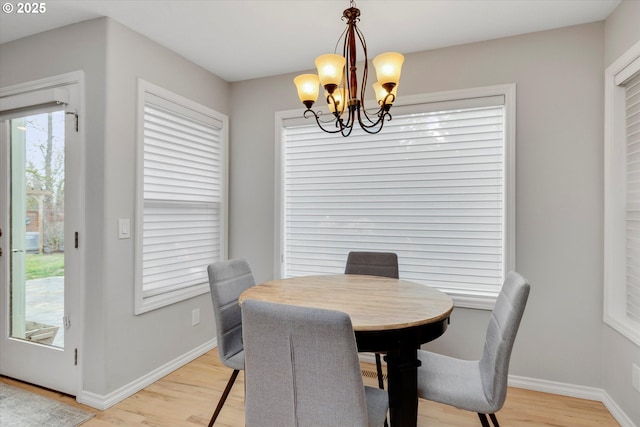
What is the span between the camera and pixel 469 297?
2547 mm

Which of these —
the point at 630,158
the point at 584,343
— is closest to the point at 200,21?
the point at 630,158

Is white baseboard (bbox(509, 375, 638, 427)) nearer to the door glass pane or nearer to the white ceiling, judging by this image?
the white ceiling

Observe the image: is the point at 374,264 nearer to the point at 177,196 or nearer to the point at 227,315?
the point at 227,315

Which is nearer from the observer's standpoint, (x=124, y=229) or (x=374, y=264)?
(x=124, y=229)

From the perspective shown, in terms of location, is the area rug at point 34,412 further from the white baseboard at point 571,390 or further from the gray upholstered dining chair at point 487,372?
the white baseboard at point 571,390

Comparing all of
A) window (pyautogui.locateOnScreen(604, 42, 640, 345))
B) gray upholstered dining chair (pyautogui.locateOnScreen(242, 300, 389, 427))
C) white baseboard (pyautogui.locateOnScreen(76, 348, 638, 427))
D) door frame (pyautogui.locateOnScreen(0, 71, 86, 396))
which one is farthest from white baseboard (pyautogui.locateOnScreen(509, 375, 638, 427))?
door frame (pyautogui.locateOnScreen(0, 71, 86, 396))

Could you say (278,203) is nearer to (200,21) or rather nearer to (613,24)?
(200,21)

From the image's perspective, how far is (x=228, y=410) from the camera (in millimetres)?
2133

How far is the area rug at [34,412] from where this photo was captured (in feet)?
6.46

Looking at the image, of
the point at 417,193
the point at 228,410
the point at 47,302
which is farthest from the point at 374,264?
the point at 47,302

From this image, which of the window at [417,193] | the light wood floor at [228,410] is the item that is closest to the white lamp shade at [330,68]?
the window at [417,193]

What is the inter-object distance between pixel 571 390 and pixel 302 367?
229 cm

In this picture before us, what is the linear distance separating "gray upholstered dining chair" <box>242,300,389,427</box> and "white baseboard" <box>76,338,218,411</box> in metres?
1.58

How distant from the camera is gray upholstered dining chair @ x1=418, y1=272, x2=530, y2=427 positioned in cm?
139
